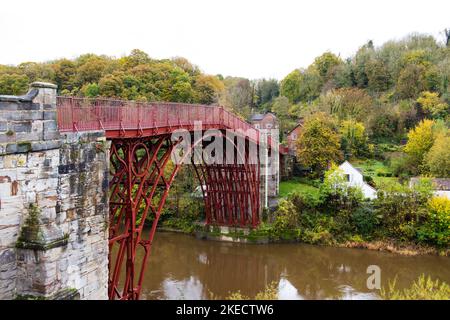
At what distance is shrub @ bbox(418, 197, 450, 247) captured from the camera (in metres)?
24.9

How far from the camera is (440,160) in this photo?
3047 centimetres

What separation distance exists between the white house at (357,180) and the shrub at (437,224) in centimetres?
373

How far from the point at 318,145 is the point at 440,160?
8.53 metres

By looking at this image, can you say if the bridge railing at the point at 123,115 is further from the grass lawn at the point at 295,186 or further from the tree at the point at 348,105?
the tree at the point at 348,105

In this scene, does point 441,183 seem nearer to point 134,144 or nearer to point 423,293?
point 423,293

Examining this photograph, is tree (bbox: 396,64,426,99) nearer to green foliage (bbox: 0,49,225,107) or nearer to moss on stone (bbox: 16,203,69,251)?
green foliage (bbox: 0,49,225,107)

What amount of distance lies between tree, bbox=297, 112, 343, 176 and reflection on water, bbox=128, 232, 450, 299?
9756mm

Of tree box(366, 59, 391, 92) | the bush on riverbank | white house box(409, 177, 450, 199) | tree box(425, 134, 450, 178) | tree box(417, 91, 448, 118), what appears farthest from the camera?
tree box(366, 59, 391, 92)

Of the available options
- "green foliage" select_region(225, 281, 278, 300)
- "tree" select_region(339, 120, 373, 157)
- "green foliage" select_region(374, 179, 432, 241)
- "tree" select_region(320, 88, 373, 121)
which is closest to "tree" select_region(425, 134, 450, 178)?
"green foliage" select_region(374, 179, 432, 241)

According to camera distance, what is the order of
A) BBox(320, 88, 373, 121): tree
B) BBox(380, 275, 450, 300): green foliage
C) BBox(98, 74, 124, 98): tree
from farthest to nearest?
BBox(320, 88, 373, 121): tree
BBox(98, 74, 124, 98): tree
BBox(380, 275, 450, 300): green foliage

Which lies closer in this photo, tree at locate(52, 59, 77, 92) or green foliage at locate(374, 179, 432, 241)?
green foliage at locate(374, 179, 432, 241)

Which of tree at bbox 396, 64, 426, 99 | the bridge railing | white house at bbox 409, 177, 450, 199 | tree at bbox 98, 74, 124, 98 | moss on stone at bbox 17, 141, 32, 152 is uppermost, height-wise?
tree at bbox 396, 64, 426, 99

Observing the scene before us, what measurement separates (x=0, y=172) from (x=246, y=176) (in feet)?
67.6

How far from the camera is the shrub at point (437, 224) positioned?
24906 millimetres
